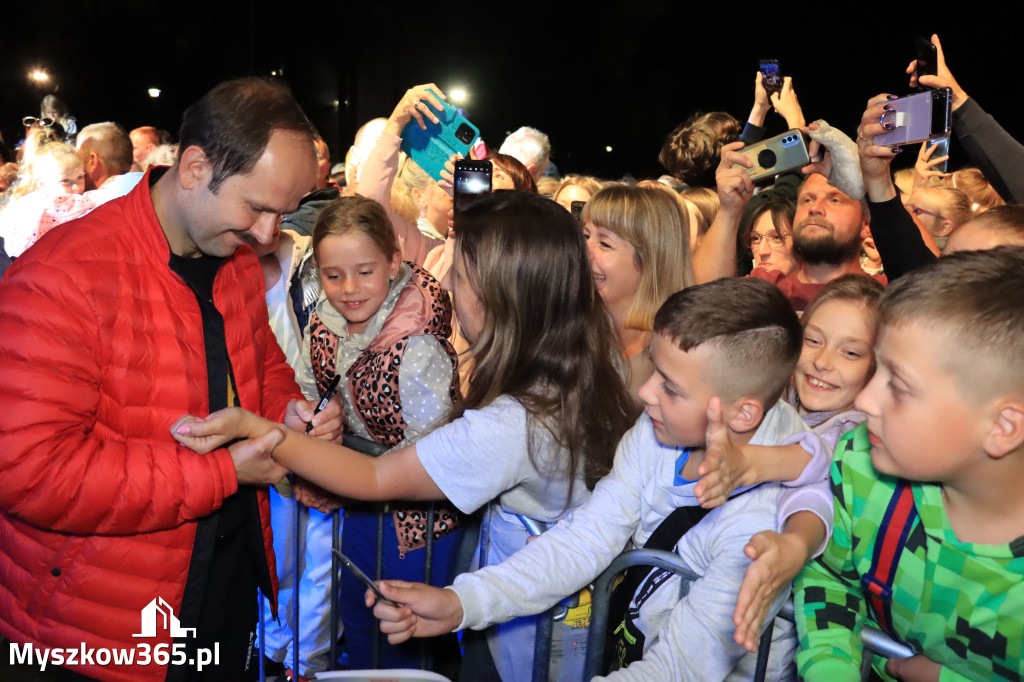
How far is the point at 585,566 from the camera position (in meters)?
1.74

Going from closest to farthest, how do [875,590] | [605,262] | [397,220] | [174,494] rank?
1. [875,590]
2. [174,494]
3. [605,262]
4. [397,220]

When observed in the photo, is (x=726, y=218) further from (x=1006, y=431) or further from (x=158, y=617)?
(x=158, y=617)

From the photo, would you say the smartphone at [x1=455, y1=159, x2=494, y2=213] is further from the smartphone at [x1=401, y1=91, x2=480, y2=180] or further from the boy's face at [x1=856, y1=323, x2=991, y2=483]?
the boy's face at [x1=856, y1=323, x2=991, y2=483]

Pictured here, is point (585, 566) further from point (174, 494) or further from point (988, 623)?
point (174, 494)

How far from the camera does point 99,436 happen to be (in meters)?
1.74

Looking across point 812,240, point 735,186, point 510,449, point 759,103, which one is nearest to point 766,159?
point 735,186

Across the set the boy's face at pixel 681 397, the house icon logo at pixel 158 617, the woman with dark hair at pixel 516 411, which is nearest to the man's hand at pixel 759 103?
the woman with dark hair at pixel 516 411

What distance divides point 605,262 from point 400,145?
1.52 meters

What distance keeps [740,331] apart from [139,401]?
1.40 metres

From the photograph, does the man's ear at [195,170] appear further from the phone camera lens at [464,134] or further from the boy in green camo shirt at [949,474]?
the phone camera lens at [464,134]

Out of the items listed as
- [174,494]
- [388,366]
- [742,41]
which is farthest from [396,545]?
[742,41]

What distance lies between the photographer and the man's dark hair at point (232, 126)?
6.08 feet

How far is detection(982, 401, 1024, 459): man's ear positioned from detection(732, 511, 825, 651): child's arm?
1.16ft

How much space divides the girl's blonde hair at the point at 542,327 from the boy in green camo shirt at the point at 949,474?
72 cm
